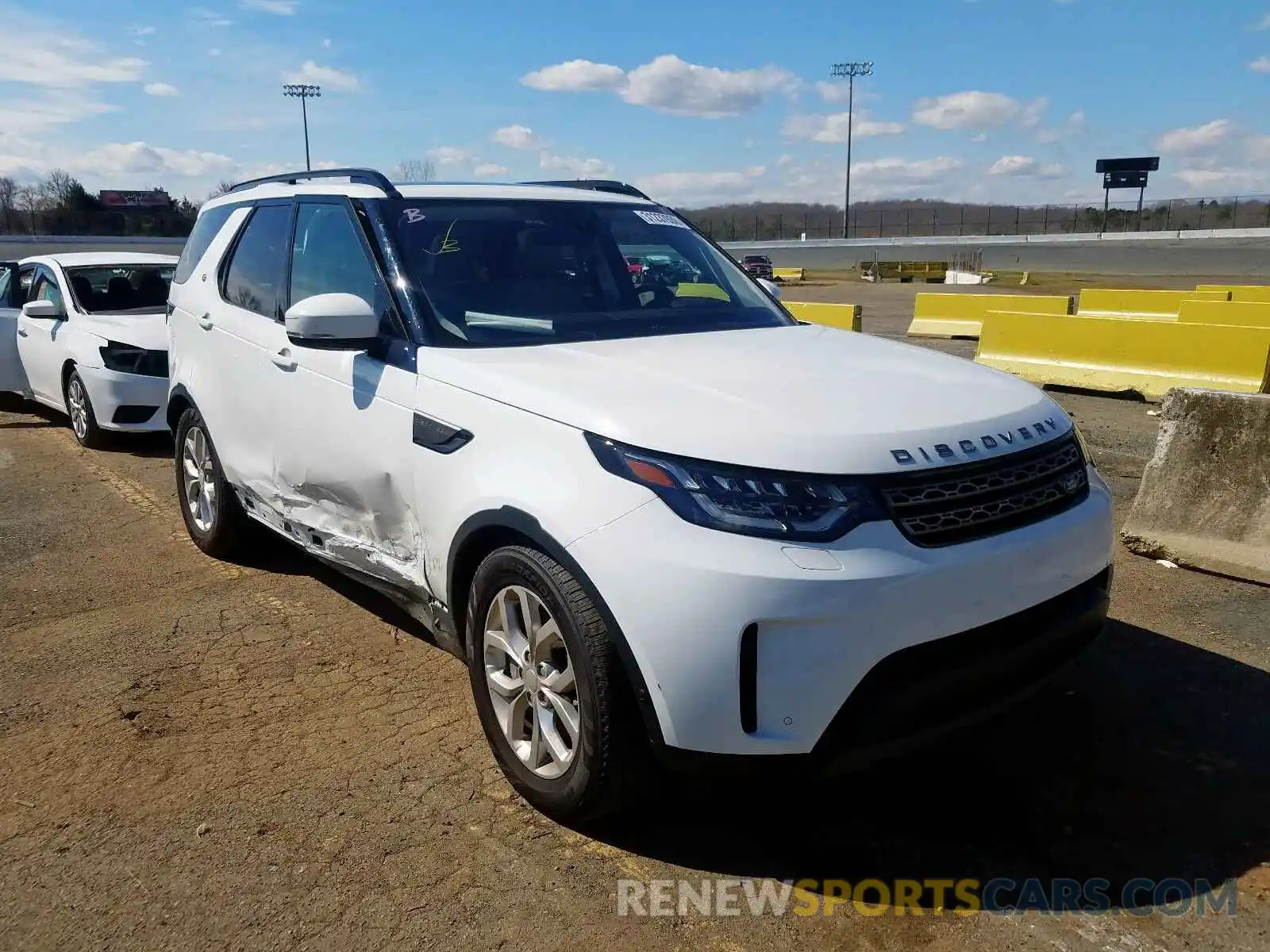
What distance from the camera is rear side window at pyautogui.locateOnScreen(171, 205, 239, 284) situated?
5.25 metres

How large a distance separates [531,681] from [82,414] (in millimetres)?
7215

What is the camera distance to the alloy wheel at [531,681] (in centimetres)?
280

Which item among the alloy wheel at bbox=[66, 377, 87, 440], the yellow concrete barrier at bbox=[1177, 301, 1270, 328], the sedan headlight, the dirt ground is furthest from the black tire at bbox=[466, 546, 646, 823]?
the yellow concrete barrier at bbox=[1177, 301, 1270, 328]

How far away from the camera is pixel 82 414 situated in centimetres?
849

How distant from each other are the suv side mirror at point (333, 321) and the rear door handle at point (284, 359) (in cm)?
59

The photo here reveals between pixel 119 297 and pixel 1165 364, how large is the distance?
998 centimetres

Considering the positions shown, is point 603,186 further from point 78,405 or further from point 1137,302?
point 1137,302

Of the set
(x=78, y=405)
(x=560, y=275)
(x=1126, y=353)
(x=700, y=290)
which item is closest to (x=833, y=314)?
(x=1126, y=353)

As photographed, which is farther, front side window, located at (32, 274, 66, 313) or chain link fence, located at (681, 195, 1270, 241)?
chain link fence, located at (681, 195, 1270, 241)

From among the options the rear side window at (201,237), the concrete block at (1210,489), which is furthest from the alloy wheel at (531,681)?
the concrete block at (1210,489)

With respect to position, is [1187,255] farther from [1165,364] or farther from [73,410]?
[73,410]

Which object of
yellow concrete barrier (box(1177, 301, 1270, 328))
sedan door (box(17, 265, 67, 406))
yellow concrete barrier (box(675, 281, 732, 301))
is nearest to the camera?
yellow concrete barrier (box(675, 281, 732, 301))

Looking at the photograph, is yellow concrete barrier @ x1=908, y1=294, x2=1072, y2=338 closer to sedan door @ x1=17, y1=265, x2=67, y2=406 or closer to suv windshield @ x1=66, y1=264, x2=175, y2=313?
suv windshield @ x1=66, y1=264, x2=175, y2=313

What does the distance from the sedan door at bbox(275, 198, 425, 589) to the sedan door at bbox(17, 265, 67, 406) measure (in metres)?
5.73
